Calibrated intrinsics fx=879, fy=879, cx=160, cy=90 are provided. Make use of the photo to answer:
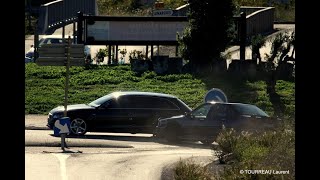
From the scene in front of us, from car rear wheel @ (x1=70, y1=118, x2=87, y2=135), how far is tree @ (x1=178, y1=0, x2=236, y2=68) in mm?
10517

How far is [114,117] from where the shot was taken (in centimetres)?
2394

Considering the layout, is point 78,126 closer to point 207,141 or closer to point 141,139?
point 141,139

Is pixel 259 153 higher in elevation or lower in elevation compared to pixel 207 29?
lower

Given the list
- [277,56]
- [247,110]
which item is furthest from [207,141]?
[277,56]

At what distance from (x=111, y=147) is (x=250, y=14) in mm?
20407

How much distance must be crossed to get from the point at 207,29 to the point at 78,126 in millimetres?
10887

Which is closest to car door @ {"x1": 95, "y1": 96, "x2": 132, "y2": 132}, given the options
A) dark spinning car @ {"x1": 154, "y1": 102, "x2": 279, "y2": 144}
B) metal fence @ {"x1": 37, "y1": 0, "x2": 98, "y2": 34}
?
dark spinning car @ {"x1": 154, "y1": 102, "x2": 279, "y2": 144}

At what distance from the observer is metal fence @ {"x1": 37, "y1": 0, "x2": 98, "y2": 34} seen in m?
40.7

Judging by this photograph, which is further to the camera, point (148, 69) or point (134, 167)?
point (148, 69)

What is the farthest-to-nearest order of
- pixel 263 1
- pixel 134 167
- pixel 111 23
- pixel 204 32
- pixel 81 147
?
1. pixel 263 1
2. pixel 111 23
3. pixel 204 32
4. pixel 81 147
5. pixel 134 167

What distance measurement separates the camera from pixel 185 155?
19.2m

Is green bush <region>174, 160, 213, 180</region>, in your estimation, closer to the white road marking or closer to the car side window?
the white road marking
